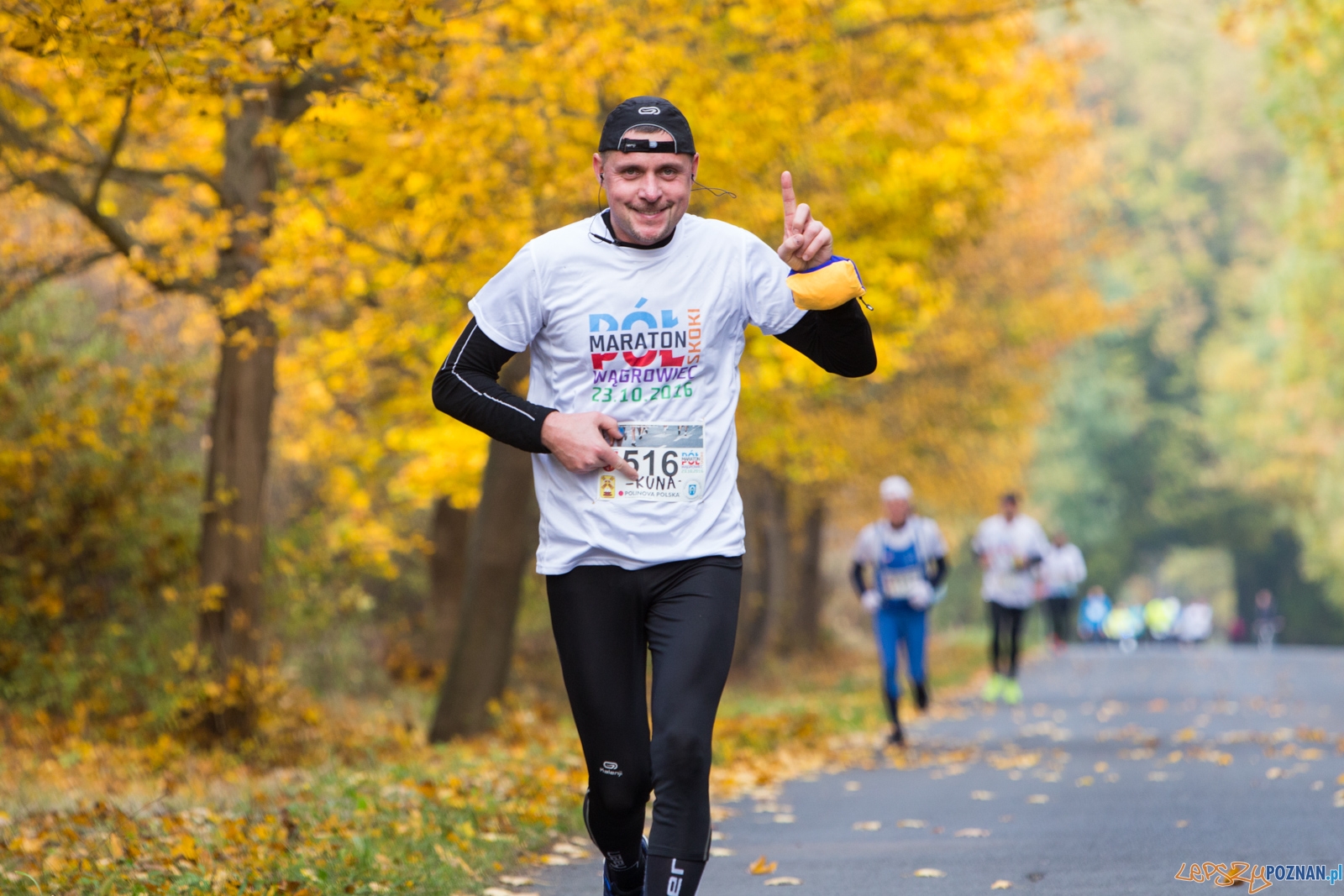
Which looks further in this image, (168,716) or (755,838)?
(168,716)

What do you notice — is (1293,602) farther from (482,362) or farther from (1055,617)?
(482,362)

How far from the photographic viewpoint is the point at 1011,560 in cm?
1708

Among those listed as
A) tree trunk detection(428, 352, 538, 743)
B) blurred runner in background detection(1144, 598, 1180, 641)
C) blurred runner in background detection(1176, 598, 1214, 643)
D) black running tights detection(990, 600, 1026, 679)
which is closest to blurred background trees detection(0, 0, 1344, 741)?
tree trunk detection(428, 352, 538, 743)

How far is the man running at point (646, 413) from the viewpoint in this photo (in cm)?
448

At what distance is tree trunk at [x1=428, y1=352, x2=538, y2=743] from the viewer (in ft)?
43.6

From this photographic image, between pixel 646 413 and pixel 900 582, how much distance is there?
8.74m

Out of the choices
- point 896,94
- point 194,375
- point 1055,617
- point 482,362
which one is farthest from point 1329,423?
point 482,362

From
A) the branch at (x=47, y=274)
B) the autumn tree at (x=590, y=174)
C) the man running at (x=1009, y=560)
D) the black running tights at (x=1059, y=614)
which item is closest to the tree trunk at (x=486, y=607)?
the autumn tree at (x=590, y=174)

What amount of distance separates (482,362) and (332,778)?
17.5 feet

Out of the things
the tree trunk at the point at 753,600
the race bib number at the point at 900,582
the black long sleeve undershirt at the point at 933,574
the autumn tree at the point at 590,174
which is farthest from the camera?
the tree trunk at the point at 753,600

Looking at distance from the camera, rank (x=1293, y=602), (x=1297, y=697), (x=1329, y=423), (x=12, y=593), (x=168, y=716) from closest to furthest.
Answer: (x=168, y=716) → (x=12, y=593) → (x=1297, y=697) → (x=1329, y=423) → (x=1293, y=602)

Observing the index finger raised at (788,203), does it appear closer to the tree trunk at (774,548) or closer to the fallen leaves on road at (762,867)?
the fallen leaves on road at (762,867)

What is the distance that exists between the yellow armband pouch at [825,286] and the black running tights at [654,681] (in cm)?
71

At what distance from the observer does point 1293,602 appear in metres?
62.6
